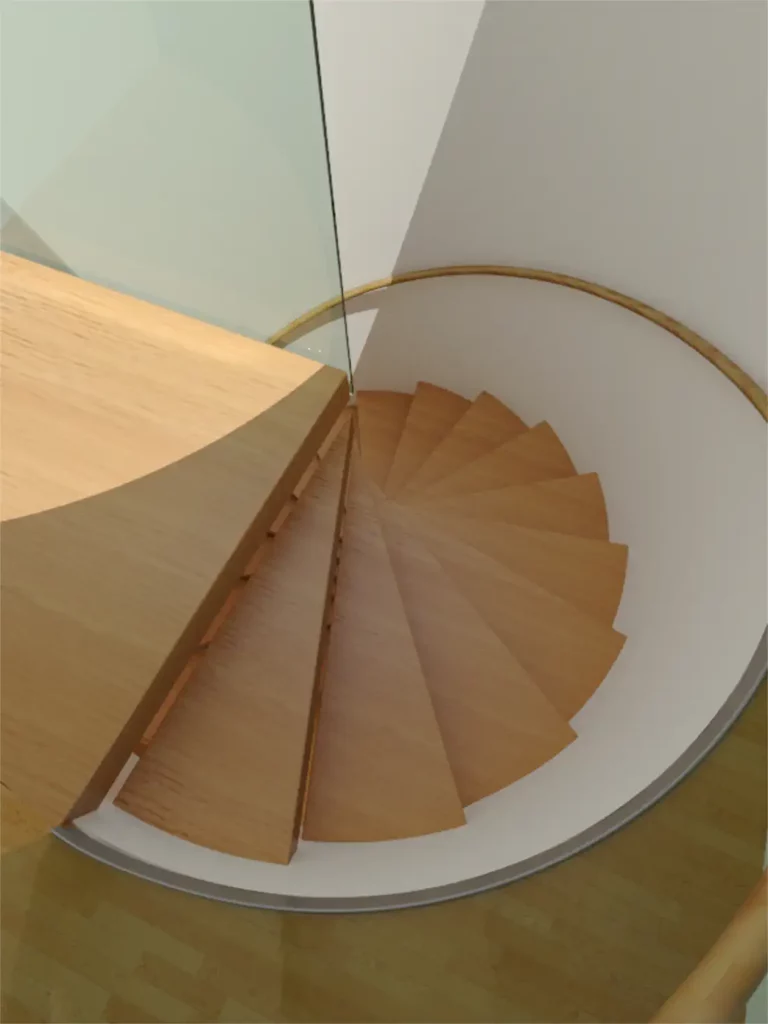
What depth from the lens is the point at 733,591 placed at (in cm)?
253

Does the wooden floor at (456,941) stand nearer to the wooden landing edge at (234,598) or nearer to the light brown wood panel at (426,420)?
the wooden landing edge at (234,598)

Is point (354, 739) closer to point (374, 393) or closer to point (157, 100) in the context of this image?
point (157, 100)

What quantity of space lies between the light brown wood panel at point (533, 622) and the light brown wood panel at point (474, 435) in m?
1.10

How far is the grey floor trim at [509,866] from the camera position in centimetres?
168

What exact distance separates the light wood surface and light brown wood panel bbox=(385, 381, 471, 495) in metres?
3.04

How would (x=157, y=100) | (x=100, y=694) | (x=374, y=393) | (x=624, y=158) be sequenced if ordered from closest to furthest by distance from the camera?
(x=100, y=694), (x=157, y=100), (x=624, y=158), (x=374, y=393)

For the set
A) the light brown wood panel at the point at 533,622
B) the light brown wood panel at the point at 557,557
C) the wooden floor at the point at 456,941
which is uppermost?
the light brown wood panel at the point at 557,557

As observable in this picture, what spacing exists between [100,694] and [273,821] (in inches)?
30.3

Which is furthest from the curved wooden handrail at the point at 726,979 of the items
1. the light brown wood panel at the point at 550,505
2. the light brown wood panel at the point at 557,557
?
the light brown wood panel at the point at 550,505

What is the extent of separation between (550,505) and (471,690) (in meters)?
1.44

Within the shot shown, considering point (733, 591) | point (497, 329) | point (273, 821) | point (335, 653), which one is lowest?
point (273, 821)

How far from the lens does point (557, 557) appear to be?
3568 mm

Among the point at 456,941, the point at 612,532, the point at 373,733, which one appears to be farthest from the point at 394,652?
the point at 612,532

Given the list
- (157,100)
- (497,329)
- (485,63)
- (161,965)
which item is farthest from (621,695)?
(485,63)
